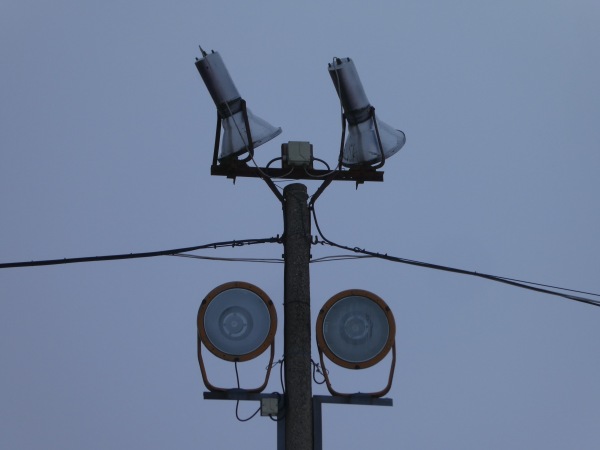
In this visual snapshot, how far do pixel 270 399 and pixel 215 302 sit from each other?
2.76 ft

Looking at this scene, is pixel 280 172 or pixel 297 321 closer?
pixel 297 321

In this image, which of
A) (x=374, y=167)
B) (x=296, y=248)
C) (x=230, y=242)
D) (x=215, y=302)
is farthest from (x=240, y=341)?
(x=374, y=167)

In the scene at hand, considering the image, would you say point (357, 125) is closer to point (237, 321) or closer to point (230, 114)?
point (230, 114)

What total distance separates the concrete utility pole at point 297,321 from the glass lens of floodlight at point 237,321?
7.4 inches

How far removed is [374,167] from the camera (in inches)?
344

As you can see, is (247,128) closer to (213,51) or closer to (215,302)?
(213,51)

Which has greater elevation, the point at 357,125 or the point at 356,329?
the point at 357,125

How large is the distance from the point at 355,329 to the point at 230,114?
2141 mm

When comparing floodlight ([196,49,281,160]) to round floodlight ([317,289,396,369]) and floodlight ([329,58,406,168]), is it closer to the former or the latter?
floodlight ([329,58,406,168])

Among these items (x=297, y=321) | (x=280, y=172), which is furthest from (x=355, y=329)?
(x=280, y=172)

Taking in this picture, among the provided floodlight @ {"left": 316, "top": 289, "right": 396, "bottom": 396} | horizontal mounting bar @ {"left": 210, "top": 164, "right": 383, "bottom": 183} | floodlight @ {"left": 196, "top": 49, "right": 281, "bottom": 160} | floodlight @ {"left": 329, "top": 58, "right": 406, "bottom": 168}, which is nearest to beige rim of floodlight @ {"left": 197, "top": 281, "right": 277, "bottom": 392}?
floodlight @ {"left": 316, "top": 289, "right": 396, "bottom": 396}

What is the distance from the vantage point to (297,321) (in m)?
7.45

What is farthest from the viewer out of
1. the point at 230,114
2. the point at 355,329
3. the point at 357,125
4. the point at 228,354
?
the point at 357,125

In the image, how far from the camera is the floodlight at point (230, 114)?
27.8ft
